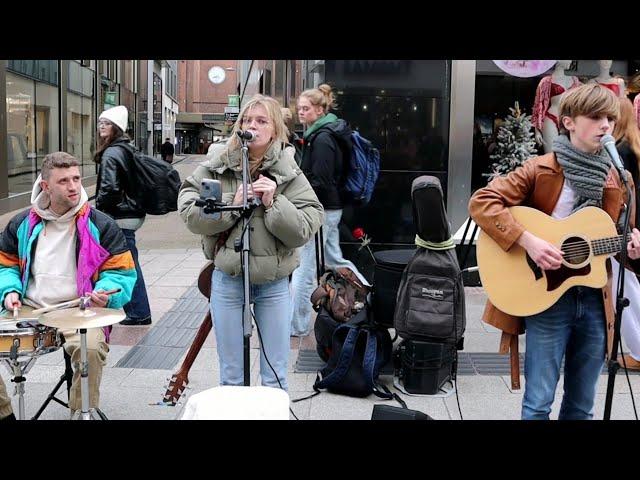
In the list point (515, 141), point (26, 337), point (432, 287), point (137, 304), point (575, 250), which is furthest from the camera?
point (515, 141)

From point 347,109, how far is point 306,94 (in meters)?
1.99

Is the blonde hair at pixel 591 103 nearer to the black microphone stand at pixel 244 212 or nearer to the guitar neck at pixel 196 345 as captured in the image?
the black microphone stand at pixel 244 212

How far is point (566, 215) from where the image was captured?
320cm

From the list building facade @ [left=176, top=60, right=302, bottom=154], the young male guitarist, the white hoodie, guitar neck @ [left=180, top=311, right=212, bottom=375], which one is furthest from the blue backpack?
building facade @ [left=176, top=60, right=302, bottom=154]

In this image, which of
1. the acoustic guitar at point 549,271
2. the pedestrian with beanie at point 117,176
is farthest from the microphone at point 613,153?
the pedestrian with beanie at point 117,176

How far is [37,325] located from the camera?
336 cm

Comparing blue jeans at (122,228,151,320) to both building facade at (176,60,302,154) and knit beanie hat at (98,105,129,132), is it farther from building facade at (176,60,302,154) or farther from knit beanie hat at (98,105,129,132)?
building facade at (176,60,302,154)

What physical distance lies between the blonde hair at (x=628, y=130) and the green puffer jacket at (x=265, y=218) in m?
1.87

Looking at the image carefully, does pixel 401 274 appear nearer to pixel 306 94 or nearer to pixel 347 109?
pixel 306 94

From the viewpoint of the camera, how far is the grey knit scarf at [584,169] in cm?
304

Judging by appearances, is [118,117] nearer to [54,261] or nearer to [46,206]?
A: [46,206]

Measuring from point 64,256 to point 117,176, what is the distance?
232 centimetres

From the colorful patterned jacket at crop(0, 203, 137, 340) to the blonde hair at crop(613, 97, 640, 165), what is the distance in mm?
2872

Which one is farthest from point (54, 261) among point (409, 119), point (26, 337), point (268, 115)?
point (409, 119)
